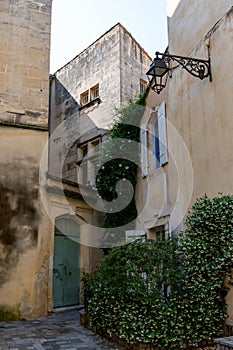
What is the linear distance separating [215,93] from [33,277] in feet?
18.6

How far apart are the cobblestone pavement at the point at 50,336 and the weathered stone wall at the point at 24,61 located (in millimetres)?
4844

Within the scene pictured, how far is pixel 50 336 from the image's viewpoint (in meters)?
6.20

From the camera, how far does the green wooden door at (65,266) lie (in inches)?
372

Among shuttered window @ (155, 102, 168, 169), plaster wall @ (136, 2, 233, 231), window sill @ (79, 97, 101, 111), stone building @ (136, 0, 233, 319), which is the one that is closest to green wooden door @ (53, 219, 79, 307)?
stone building @ (136, 0, 233, 319)

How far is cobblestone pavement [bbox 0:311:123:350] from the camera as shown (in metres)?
5.52

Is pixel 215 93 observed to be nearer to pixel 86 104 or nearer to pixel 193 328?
pixel 193 328

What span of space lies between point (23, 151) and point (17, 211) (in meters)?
1.53

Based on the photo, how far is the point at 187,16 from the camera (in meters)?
7.82

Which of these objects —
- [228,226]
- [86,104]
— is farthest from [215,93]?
[86,104]

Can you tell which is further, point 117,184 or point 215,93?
point 117,184

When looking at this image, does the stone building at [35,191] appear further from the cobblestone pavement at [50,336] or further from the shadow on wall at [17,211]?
the cobblestone pavement at [50,336]

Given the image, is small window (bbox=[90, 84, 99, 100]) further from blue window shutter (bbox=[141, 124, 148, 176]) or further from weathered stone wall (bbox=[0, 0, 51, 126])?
→ blue window shutter (bbox=[141, 124, 148, 176])

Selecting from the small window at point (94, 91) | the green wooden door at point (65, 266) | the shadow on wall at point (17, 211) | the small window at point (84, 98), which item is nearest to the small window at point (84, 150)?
the small window at point (84, 98)

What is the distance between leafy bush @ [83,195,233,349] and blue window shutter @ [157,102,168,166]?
2264 mm
